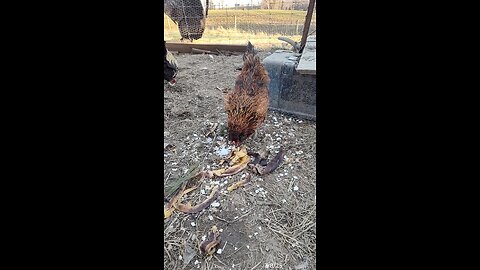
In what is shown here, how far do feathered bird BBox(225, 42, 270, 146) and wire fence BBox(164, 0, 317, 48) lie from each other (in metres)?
3.52

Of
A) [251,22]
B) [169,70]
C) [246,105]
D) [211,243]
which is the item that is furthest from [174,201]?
[251,22]

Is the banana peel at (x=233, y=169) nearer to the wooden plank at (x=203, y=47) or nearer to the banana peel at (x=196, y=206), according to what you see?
the banana peel at (x=196, y=206)

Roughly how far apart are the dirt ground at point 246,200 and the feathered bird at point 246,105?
17 centimetres

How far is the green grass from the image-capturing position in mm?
6023

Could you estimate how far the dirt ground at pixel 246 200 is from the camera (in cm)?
156

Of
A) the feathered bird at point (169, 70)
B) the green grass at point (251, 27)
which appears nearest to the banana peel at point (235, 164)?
the feathered bird at point (169, 70)

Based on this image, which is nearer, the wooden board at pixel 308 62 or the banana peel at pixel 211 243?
the banana peel at pixel 211 243

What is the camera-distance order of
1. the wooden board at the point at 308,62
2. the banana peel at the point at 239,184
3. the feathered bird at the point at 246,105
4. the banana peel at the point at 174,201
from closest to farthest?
the banana peel at the point at 174,201, the banana peel at the point at 239,184, the feathered bird at the point at 246,105, the wooden board at the point at 308,62

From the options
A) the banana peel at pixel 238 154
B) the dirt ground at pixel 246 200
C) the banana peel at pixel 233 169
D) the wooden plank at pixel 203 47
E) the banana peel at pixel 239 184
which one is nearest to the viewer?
the dirt ground at pixel 246 200

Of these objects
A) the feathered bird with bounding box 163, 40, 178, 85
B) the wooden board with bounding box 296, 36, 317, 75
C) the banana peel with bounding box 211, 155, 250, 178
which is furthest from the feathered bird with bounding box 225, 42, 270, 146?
the feathered bird with bounding box 163, 40, 178, 85

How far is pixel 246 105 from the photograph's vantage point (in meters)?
2.51
